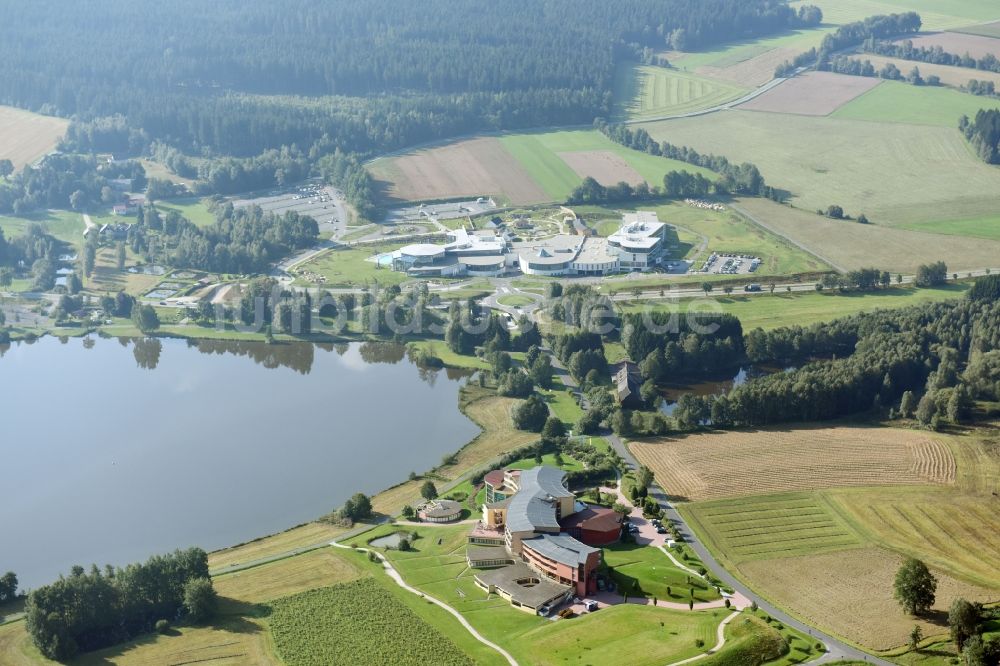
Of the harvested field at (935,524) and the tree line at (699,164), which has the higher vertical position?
the tree line at (699,164)

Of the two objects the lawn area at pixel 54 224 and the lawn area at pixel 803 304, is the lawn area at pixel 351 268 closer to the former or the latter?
the lawn area at pixel 803 304

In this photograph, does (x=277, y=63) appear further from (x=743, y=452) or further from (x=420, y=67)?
(x=743, y=452)

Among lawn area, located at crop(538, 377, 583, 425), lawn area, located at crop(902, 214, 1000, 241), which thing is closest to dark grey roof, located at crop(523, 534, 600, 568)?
lawn area, located at crop(538, 377, 583, 425)

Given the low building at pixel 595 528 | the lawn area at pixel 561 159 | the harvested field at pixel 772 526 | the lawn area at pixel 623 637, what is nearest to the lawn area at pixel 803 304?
the harvested field at pixel 772 526

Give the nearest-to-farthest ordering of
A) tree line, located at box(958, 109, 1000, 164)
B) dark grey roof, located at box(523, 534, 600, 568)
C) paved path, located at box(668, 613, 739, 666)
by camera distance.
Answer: paved path, located at box(668, 613, 739, 666), dark grey roof, located at box(523, 534, 600, 568), tree line, located at box(958, 109, 1000, 164)

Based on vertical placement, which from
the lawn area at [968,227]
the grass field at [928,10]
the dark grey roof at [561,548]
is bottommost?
the dark grey roof at [561,548]

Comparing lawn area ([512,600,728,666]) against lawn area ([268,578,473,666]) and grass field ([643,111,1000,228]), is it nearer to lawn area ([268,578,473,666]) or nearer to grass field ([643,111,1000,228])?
lawn area ([268,578,473,666])

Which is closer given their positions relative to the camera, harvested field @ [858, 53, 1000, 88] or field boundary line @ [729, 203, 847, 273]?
field boundary line @ [729, 203, 847, 273]

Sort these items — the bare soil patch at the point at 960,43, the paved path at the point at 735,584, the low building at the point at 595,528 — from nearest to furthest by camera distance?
the paved path at the point at 735,584
the low building at the point at 595,528
the bare soil patch at the point at 960,43
